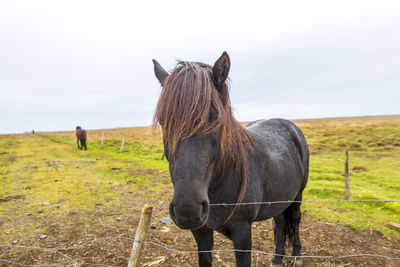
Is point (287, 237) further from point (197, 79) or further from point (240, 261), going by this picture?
point (197, 79)

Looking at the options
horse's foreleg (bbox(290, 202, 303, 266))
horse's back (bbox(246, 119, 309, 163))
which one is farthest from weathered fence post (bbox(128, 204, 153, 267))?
horse's foreleg (bbox(290, 202, 303, 266))

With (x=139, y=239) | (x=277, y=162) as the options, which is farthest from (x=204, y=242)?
(x=277, y=162)

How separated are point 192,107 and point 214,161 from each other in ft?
1.65

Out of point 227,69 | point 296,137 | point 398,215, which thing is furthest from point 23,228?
point 398,215

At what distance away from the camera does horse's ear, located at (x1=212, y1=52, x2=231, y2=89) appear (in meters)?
1.82

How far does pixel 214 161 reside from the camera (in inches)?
69.8

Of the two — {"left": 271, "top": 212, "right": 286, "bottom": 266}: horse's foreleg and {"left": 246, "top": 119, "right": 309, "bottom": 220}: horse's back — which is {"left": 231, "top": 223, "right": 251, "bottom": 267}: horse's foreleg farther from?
{"left": 271, "top": 212, "right": 286, "bottom": 266}: horse's foreleg

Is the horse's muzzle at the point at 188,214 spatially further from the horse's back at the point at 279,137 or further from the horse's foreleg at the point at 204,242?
the horse's back at the point at 279,137

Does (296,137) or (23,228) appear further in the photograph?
(23,228)

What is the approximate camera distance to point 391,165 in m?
9.70

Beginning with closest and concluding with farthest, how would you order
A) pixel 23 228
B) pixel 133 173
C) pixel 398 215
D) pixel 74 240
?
1. pixel 74 240
2. pixel 23 228
3. pixel 398 215
4. pixel 133 173

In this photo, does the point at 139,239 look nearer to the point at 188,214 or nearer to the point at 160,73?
the point at 188,214

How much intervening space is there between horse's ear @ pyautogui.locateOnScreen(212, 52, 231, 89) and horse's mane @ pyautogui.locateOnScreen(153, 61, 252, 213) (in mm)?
54

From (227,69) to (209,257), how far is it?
2.30m
